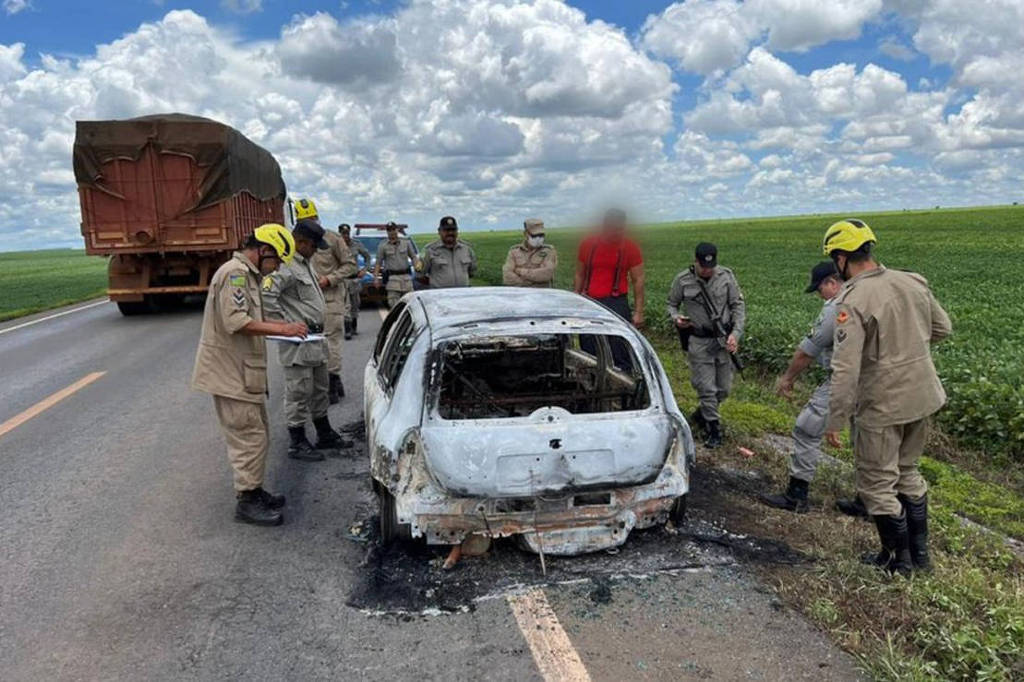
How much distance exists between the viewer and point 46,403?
7445 mm

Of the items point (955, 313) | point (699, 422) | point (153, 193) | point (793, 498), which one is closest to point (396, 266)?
point (699, 422)

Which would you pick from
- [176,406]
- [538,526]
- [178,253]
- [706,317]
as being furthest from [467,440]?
[178,253]

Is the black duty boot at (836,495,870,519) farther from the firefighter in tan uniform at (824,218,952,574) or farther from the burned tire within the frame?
the burned tire

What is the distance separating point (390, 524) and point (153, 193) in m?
11.8

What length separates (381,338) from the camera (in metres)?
5.72

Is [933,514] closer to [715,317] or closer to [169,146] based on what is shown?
[715,317]

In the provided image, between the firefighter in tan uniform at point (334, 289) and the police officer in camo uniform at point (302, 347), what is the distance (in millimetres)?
1171

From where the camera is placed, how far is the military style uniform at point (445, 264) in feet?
28.5

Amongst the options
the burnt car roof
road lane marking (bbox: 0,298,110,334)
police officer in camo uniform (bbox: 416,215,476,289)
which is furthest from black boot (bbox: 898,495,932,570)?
road lane marking (bbox: 0,298,110,334)

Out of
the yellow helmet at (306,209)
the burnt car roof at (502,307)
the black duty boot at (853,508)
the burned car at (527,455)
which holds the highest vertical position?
the yellow helmet at (306,209)

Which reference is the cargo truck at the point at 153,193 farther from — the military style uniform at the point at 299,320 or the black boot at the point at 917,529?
the black boot at the point at 917,529

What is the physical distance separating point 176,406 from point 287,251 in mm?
3605

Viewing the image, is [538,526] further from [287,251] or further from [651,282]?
[651,282]

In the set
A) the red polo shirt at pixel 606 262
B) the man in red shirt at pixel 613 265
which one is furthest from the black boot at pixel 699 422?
the red polo shirt at pixel 606 262
